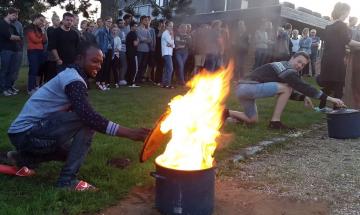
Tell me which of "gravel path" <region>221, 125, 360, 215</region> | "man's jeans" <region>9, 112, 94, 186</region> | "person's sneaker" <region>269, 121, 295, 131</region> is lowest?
"gravel path" <region>221, 125, 360, 215</region>

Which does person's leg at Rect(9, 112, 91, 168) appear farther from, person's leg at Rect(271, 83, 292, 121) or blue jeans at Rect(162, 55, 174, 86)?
blue jeans at Rect(162, 55, 174, 86)

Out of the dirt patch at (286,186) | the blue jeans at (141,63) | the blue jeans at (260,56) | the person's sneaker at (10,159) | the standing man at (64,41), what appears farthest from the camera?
the blue jeans at (260,56)

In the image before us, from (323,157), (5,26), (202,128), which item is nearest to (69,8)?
(5,26)

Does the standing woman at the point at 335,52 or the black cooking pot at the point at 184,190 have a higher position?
the standing woman at the point at 335,52

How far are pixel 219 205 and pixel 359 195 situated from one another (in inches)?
57.8

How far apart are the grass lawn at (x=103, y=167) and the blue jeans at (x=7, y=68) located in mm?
910

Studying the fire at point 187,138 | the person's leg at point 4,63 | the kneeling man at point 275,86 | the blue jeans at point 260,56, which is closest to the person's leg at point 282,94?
the kneeling man at point 275,86

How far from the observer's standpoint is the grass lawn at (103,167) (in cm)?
390

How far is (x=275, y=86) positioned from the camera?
7285mm

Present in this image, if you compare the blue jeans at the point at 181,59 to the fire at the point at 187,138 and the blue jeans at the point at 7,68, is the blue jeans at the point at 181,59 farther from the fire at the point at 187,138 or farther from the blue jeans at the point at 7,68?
the fire at the point at 187,138

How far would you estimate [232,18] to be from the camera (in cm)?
2259

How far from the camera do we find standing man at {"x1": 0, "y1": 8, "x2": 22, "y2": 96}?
10.4 metres

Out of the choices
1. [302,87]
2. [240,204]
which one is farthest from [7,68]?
[240,204]

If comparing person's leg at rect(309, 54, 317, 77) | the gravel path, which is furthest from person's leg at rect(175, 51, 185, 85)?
person's leg at rect(309, 54, 317, 77)
